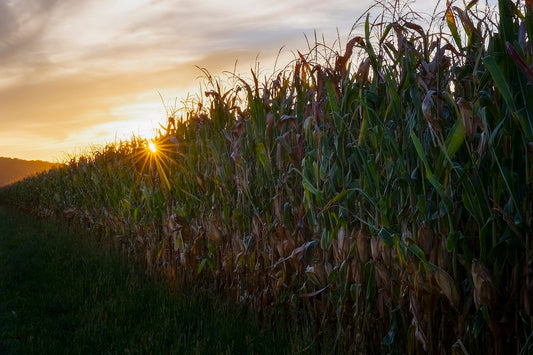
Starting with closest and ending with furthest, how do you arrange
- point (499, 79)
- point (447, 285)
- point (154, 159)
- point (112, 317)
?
point (499, 79) → point (447, 285) → point (112, 317) → point (154, 159)

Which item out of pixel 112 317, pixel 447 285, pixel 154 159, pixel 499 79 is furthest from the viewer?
pixel 154 159

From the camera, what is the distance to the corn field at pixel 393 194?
240 cm

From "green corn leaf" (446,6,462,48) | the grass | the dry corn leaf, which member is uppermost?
"green corn leaf" (446,6,462,48)

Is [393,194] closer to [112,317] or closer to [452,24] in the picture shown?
[452,24]

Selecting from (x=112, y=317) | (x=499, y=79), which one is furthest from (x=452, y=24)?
(x=112, y=317)

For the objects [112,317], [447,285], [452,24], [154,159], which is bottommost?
[112,317]

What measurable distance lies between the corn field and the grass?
14.9 inches

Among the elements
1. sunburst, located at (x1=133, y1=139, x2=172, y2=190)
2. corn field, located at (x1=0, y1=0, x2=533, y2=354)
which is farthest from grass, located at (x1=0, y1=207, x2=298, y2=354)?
sunburst, located at (x1=133, y1=139, x2=172, y2=190)

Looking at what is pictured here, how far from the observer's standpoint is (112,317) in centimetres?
479

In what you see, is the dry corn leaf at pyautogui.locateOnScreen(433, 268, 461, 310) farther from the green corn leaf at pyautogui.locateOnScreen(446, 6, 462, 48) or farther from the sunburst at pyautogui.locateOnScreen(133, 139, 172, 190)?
the sunburst at pyautogui.locateOnScreen(133, 139, 172, 190)

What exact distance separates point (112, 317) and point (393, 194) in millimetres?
3150

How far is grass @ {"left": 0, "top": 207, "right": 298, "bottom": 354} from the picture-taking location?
3967 millimetres

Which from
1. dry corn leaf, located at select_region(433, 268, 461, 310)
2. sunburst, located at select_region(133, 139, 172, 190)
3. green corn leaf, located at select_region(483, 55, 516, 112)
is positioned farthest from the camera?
sunburst, located at select_region(133, 139, 172, 190)

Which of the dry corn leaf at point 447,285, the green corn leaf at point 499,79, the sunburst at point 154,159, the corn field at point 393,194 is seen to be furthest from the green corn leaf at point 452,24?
the sunburst at point 154,159
